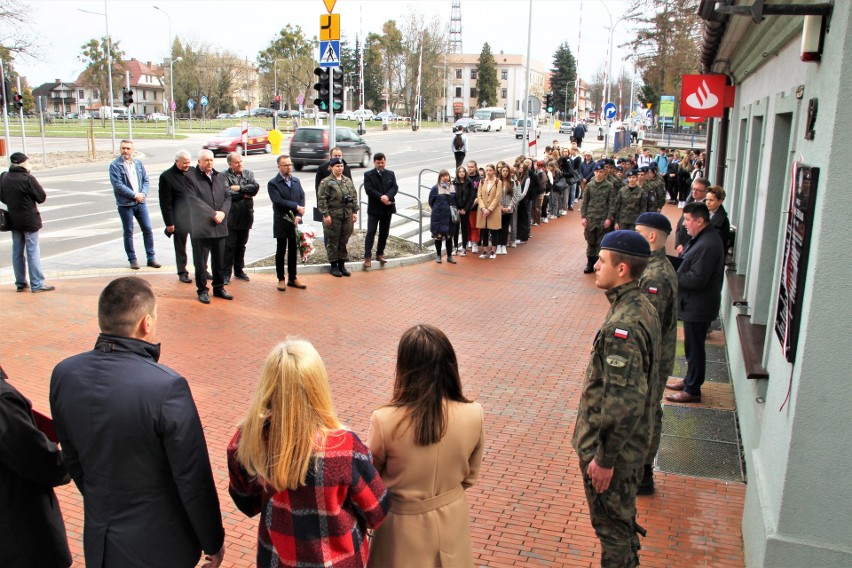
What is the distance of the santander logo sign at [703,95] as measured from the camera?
12.5 meters

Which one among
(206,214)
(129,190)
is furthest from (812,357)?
(129,190)

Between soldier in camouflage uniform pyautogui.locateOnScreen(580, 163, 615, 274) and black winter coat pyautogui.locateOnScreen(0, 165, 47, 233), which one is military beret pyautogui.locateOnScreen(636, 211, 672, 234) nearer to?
soldier in camouflage uniform pyautogui.locateOnScreen(580, 163, 615, 274)

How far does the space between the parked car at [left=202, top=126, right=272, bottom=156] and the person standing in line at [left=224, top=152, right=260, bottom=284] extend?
25.0m

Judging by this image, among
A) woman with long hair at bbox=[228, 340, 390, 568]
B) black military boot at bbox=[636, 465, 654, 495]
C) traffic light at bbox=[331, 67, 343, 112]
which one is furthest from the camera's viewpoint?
traffic light at bbox=[331, 67, 343, 112]

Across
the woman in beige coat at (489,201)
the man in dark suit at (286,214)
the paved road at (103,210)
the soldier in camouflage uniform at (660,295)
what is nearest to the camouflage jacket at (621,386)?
the soldier in camouflage uniform at (660,295)

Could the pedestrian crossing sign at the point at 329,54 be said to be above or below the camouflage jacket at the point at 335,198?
above

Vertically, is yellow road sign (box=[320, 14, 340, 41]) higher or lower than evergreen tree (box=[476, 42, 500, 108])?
lower

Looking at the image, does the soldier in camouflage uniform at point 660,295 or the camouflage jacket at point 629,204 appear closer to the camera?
the soldier in camouflage uniform at point 660,295

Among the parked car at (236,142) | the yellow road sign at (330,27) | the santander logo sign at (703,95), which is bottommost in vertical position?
the parked car at (236,142)

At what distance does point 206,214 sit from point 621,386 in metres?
7.59

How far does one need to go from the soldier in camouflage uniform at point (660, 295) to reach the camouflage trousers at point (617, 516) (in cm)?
113

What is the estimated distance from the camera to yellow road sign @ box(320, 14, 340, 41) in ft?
Result: 47.8

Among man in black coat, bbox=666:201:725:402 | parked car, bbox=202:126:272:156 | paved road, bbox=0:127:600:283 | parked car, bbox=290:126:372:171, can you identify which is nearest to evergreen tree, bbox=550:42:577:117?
paved road, bbox=0:127:600:283

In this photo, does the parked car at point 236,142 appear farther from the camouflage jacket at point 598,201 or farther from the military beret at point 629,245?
the military beret at point 629,245
